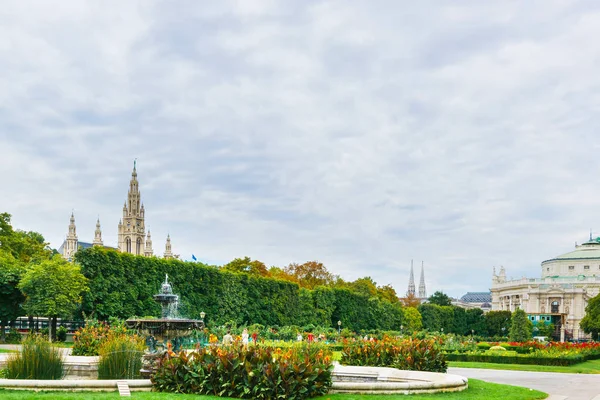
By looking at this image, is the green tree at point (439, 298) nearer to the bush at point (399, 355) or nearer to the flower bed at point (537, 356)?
the flower bed at point (537, 356)

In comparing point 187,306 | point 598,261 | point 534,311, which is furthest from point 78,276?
point 598,261

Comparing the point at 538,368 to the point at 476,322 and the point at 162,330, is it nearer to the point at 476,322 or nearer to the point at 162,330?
the point at 162,330

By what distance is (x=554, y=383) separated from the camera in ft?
64.6

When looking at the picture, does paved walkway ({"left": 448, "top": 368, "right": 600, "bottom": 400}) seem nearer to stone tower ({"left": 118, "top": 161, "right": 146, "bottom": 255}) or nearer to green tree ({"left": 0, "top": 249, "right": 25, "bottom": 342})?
green tree ({"left": 0, "top": 249, "right": 25, "bottom": 342})

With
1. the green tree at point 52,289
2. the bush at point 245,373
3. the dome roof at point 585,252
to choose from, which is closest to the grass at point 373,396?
the bush at point 245,373

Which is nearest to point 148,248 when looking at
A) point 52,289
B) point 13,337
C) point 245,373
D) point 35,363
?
point 13,337

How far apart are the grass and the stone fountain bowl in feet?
12.2

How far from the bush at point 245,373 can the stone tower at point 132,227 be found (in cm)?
15501

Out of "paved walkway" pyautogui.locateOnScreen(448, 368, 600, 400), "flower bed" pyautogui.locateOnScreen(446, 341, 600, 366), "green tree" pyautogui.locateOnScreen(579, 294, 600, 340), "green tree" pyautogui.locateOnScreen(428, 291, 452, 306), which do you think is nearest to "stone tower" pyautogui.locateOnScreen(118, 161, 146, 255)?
"green tree" pyautogui.locateOnScreen(428, 291, 452, 306)

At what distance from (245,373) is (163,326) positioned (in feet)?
14.5

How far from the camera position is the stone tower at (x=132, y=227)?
541 ft

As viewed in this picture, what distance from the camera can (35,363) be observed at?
43.9 ft

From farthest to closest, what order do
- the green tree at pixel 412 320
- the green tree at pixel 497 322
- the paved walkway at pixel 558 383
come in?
the green tree at pixel 497 322 → the green tree at pixel 412 320 → the paved walkway at pixel 558 383

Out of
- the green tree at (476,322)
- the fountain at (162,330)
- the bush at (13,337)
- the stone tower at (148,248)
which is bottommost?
the green tree at (476,322)
